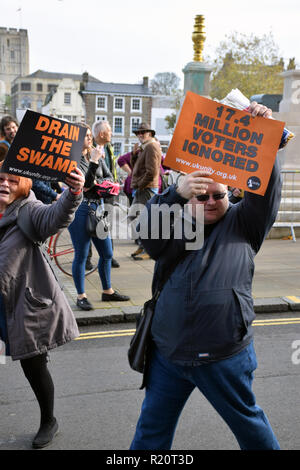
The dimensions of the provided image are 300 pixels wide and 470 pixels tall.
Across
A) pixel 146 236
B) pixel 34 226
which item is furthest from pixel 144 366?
pixel 34 226

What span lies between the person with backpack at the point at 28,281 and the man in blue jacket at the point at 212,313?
864 mm

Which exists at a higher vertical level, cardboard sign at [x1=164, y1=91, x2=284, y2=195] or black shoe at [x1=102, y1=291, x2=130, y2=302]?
cardboard sign at [x1=164, y1=91, x2=284, y2=195]

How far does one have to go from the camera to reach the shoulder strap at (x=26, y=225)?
2906 mm

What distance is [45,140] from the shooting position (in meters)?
2.58

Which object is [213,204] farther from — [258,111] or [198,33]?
[198,33]

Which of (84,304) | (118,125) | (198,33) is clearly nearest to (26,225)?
(84,304)

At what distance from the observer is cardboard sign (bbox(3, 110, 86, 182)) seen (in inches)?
100

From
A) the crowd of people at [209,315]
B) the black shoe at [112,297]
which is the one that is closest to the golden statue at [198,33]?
the black shoe at [112,297]

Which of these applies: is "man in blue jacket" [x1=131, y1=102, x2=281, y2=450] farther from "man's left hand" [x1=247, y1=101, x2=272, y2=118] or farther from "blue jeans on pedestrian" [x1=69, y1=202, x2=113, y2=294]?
"blue jeans on pedestrian" [x1=69, y1=202, x2=113, y2=294]

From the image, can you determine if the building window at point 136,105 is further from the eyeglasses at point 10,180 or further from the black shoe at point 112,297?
the eyeglasses at point 10,180

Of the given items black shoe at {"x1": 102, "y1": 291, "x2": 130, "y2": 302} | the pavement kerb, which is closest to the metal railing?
the pavement kerb

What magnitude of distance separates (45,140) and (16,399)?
6.94 ft

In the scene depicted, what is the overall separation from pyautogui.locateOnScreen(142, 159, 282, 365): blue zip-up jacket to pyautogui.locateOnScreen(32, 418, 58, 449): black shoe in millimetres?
1344
